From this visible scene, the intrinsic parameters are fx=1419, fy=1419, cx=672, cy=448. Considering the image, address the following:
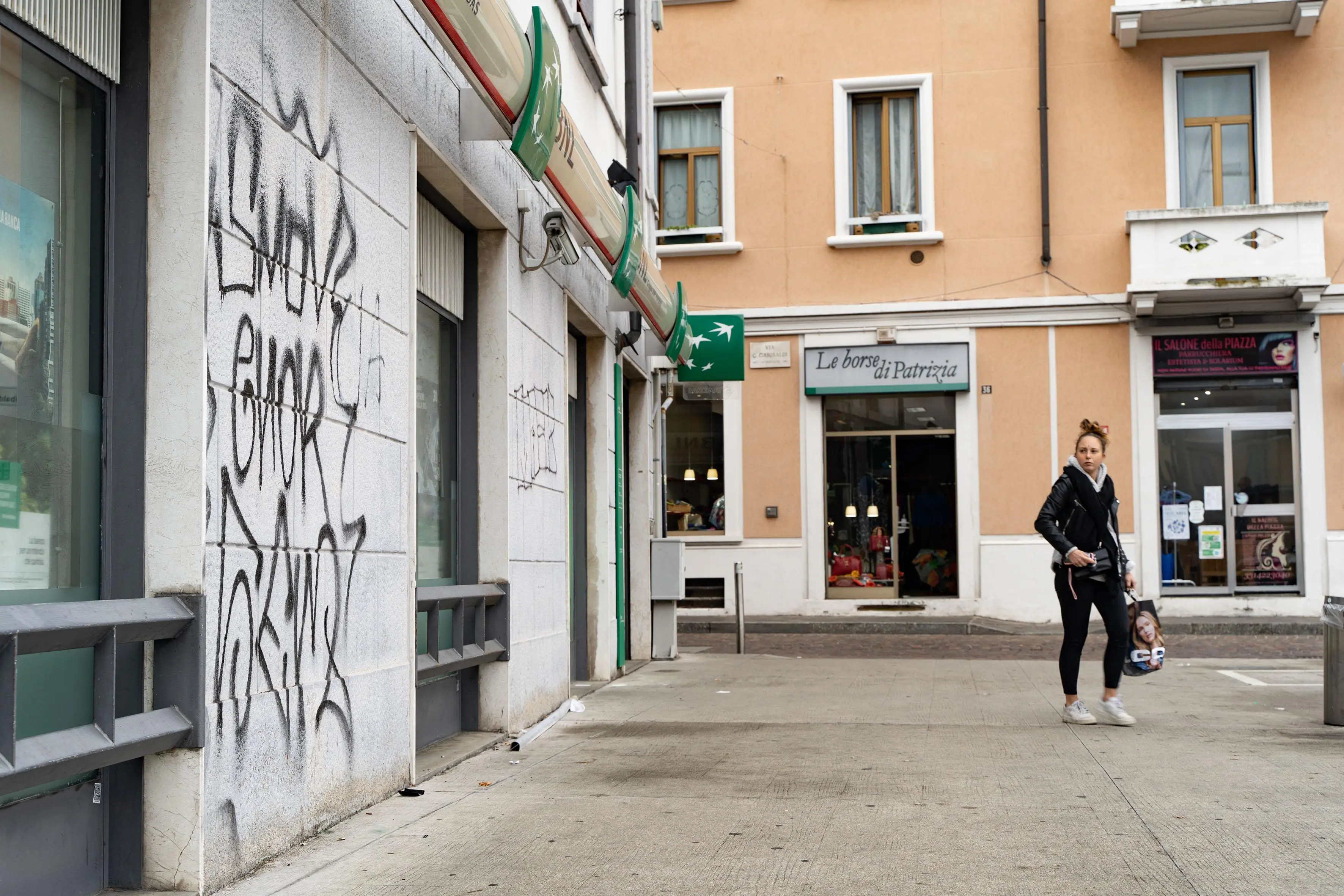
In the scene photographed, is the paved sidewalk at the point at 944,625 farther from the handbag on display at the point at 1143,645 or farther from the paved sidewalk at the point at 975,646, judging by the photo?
the handbag on display at the point at 1143,645

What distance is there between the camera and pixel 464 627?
7.82 meters

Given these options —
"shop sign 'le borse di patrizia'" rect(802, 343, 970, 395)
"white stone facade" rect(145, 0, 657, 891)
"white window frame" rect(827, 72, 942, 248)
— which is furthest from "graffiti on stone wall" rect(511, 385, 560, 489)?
"white window frame" rect(827, 72, 942, 248)

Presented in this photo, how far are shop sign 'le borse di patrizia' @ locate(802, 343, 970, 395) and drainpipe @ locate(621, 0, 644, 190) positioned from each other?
6953 millimetres

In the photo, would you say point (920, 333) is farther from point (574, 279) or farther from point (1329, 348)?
point (574, 279)

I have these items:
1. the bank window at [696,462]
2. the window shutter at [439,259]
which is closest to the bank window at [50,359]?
the window shutter at [439,259]

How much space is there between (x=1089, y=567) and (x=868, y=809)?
346 cm

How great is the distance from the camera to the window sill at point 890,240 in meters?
20.6

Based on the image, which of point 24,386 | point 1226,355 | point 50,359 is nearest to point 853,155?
point 1226,355

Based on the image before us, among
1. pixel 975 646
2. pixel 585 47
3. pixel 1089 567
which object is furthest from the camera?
pixel 975 646

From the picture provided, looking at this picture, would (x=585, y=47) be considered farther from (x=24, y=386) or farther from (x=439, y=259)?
(x=24, y=386)

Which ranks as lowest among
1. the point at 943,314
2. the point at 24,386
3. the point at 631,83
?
the point at 24,386

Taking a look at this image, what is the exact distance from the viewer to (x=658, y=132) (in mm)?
21859

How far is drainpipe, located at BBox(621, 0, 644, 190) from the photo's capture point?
14.2 m

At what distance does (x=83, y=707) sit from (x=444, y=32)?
2.85 meters
